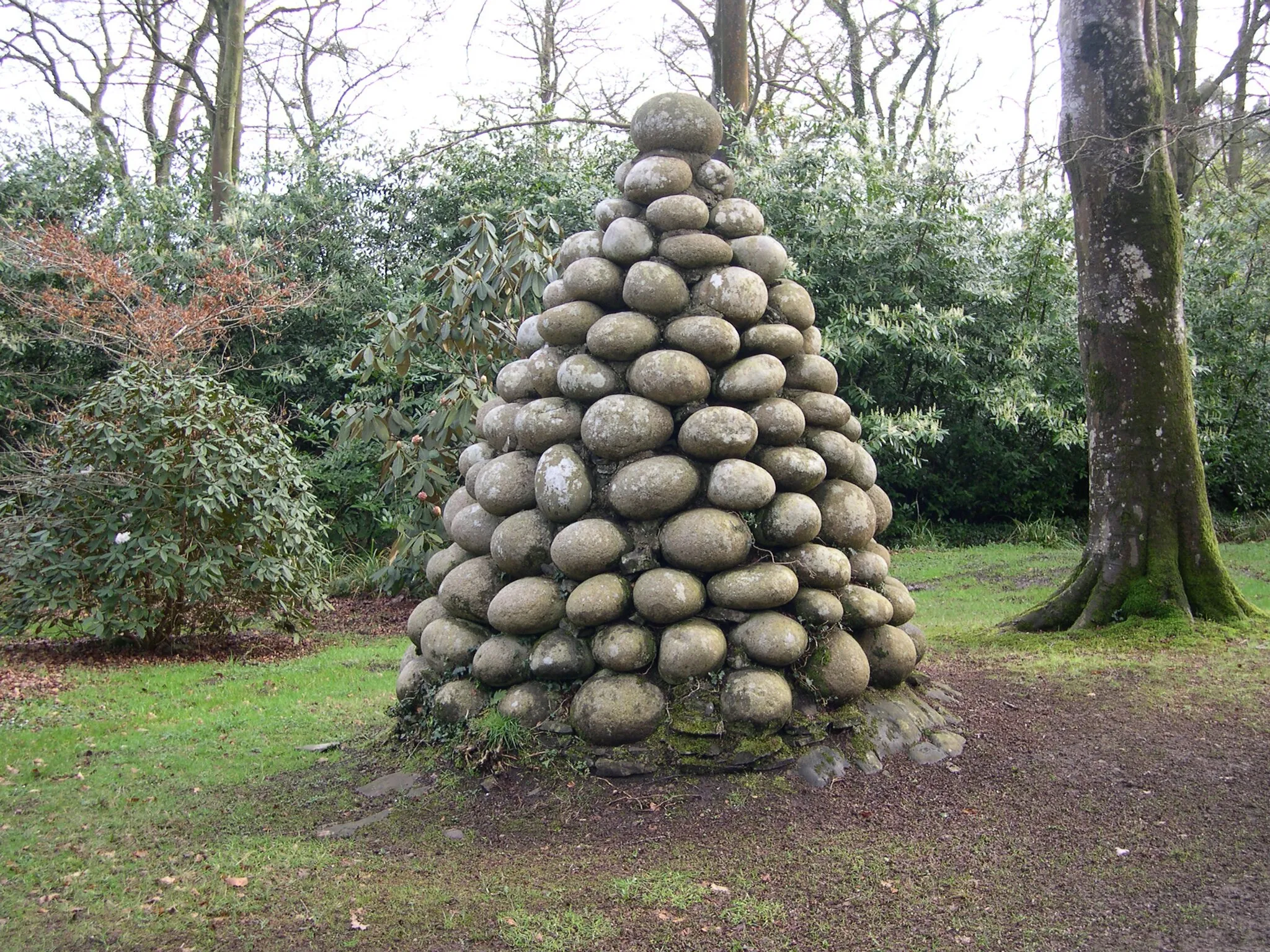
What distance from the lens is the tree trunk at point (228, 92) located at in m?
15.1

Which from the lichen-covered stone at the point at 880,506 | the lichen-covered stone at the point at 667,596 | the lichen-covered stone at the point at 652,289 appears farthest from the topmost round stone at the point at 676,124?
the lichen-covered stone at the point at 667,596

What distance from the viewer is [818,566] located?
470 cm

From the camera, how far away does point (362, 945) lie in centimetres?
327

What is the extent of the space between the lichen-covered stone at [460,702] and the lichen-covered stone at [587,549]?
2.56 ft

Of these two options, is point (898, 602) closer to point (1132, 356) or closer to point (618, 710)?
point (618, 710)

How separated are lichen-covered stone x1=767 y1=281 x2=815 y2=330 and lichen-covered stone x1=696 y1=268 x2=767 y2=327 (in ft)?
0.66

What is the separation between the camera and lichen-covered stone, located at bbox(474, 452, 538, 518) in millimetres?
4996

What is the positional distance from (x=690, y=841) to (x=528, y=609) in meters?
1.34

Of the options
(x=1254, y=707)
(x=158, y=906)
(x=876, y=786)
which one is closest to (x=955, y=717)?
(x=876, y=786)

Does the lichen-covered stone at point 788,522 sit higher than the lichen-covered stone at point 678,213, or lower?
lower

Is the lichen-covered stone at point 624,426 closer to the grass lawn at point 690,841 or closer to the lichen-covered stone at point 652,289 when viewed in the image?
the lichen-covered stone at point 652,289

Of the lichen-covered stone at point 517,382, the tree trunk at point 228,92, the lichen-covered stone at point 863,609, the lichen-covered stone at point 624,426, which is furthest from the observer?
the tree trunk at point 228,92

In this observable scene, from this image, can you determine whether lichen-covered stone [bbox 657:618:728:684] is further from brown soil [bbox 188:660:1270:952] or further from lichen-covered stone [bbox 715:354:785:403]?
lichen-covered stone [bbox 715:354:785:403]

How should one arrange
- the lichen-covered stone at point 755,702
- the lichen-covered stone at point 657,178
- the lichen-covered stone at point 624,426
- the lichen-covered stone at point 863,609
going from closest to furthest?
the lichen-covered stone at point 755,702 → the lichen-covered stone at point 624,426 → the lichen-covered stone at point 863,609 → the lichen-covered stone at point 657,178
